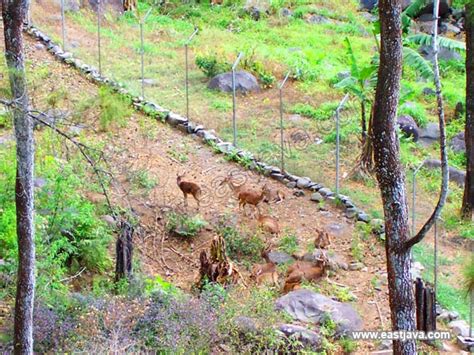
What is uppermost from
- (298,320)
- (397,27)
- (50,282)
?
(397,27)

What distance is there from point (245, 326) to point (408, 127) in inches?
365

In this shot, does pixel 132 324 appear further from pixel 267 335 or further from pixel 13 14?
pixel 13 14

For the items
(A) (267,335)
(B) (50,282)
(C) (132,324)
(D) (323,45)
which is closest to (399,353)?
(A) (267,335)

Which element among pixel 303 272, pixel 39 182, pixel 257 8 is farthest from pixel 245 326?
pixel 257 8

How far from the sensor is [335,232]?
40.3 feet

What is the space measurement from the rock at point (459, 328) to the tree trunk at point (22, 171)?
17.4 ft

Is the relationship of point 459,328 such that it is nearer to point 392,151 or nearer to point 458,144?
point 392,151

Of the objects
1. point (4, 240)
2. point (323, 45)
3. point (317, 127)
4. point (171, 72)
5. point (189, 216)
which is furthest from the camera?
point (323, 45)

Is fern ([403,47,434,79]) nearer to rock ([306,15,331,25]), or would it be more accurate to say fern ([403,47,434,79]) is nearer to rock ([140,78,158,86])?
rock ([140,78,158,86])

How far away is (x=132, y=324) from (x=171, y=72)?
10.8 meters

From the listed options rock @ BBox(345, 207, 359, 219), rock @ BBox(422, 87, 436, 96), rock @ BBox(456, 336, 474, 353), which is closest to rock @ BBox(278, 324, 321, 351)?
rock @ BBox(456, 336, 474, 353)

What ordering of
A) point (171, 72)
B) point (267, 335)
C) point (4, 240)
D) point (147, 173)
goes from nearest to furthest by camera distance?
point (267, 335) < point (4, 240) < point (147, 173) < point (171, 72)

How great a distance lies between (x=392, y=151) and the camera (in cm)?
797

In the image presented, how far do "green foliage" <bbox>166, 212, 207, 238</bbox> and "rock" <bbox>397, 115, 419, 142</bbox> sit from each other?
6.55 m
